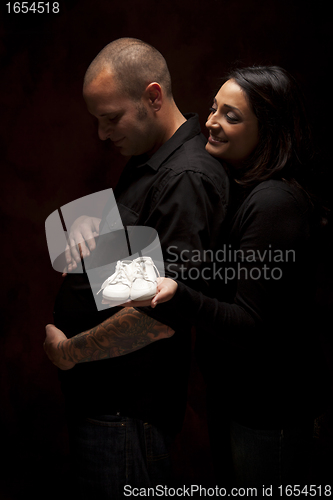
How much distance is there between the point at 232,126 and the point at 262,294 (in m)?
0.51

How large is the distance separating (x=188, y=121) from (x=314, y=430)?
112cm

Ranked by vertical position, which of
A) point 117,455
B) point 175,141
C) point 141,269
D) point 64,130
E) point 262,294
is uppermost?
point 64,130

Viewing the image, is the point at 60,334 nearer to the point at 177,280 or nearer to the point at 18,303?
the point at 177,280

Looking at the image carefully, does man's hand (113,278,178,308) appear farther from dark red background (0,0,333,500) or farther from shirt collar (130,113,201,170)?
dark red background (0,0,333,500)

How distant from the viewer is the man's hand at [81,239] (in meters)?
1.65

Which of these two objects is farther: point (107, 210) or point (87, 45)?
point (87, 45)

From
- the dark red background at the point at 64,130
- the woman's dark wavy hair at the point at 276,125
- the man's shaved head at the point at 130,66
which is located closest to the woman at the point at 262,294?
the woman's dark wavy hair at the point at 276,125

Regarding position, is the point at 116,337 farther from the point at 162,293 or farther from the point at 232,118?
the point at 232,118

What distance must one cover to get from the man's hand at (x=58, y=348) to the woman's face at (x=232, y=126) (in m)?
0.80

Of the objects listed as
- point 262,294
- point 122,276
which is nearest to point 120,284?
point 122,276

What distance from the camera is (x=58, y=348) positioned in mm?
1595

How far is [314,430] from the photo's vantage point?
5.23 feet

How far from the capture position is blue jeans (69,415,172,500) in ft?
5.17

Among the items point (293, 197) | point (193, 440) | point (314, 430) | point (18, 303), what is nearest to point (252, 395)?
point (314, 430)
